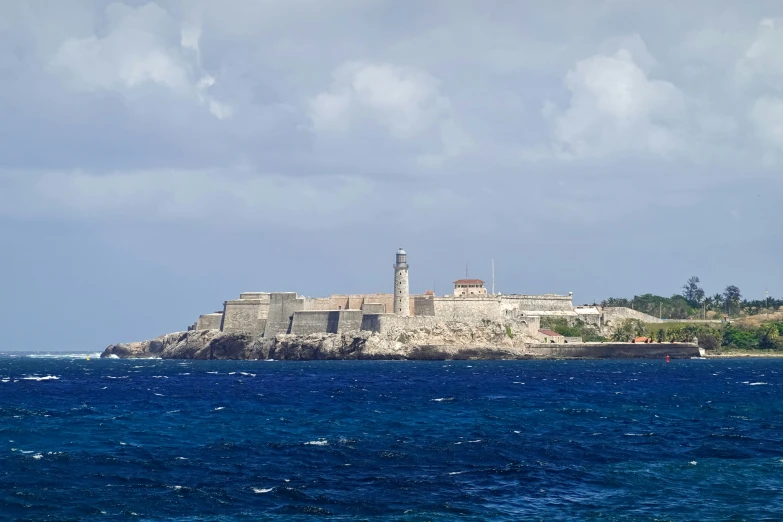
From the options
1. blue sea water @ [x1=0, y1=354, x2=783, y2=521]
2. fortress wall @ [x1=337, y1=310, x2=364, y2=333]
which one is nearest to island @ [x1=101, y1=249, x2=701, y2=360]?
fortress wall @ [x1=337, y1=310, x2=364, y2=333]

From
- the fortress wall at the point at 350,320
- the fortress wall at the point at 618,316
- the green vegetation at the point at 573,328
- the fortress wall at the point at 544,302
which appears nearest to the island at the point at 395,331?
the fortress wall at the point at 350,320

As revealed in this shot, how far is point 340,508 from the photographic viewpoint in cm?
2186

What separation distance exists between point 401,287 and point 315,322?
32.1 feet

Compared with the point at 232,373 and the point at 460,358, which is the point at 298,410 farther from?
the point at 460,358

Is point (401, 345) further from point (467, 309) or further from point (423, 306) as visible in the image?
point (467, 309)

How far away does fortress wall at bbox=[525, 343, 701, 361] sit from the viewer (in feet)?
333

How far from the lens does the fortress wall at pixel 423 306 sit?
10125 centimetres

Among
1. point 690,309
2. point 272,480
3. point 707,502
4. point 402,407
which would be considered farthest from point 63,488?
point 690,309

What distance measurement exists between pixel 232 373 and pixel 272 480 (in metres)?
50.0

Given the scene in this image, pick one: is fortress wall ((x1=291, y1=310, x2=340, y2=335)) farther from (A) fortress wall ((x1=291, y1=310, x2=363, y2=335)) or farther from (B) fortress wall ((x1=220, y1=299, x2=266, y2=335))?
(B) fortress wall ((x1=220, y1=299, x2=266, y2=335))

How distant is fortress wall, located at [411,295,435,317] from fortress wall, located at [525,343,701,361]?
10468mm

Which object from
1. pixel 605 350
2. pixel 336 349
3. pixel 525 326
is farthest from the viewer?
pixel 525 326

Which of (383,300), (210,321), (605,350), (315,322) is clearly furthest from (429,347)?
(210,321)

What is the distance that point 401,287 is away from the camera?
3939 inches
